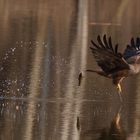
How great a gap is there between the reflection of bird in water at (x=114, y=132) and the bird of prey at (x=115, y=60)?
131cm

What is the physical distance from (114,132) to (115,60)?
2.07 meters

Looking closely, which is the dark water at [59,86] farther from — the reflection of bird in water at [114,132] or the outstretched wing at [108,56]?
the outstretched wing at [108,56]

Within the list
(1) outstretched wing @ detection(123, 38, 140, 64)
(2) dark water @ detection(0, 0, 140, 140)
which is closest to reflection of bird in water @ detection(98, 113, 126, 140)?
(2) dark water @ detection(0, 0, 140, 140)

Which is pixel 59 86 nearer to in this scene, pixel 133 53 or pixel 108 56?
pixel 133 53

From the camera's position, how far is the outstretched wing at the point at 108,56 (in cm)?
1194

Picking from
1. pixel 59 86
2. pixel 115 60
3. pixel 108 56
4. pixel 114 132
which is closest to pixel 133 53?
pixel 115 60

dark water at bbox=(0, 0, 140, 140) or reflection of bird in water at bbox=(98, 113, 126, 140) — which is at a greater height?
dark water at bbox=(0, 0, 140, 140)

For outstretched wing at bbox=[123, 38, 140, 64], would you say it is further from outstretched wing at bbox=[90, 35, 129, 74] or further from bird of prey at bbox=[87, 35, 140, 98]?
outstretched wing at bbox=[90, 35, 129, 74]

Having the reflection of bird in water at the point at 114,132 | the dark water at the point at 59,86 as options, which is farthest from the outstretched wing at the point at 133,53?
the reflection of bird in water at the point at 114,132

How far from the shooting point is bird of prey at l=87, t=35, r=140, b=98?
39.2 feet

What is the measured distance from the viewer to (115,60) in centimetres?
1209

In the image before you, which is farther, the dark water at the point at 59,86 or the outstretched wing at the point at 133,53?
the outstretched wing at the point at 133,53

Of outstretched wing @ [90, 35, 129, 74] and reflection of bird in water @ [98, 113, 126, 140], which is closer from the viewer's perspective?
reflection of bird in water @ [98, 113, 126, 140]

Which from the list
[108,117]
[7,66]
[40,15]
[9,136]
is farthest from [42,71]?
[40,15]
